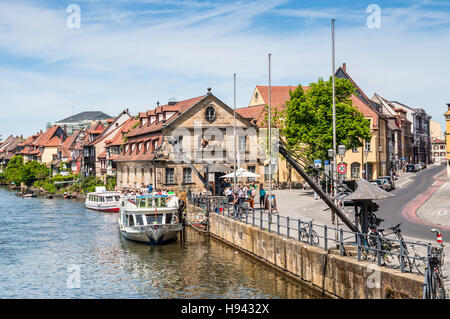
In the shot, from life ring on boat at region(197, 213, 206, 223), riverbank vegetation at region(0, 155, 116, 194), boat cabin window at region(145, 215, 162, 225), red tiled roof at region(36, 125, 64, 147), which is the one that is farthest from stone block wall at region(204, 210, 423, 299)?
red tiled roof at region(36, 125, 64, 147)

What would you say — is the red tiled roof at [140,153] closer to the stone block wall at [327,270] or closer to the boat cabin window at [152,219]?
the boat cabin window at [152,219]

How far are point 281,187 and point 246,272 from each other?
135 feet

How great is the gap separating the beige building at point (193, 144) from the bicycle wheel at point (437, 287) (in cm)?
3831

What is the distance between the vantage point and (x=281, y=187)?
212 feet

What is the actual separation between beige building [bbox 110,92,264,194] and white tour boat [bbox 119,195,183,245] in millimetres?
17754

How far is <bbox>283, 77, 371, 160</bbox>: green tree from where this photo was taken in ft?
167

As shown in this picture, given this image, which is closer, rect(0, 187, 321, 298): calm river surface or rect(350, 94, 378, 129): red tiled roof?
rect(0, 187, 321, 298): calm river surface

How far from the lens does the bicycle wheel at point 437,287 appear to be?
1339 centimetres

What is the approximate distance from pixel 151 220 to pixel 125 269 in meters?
7.89

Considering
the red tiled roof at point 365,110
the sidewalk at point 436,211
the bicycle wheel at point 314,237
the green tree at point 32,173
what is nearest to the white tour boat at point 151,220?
the bicycle wheel at point 314,237

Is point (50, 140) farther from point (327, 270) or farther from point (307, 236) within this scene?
point (327, 270)

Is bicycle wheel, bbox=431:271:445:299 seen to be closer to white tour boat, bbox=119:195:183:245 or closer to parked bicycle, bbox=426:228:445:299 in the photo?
parked bicycle, bbox=426:228:445:299
